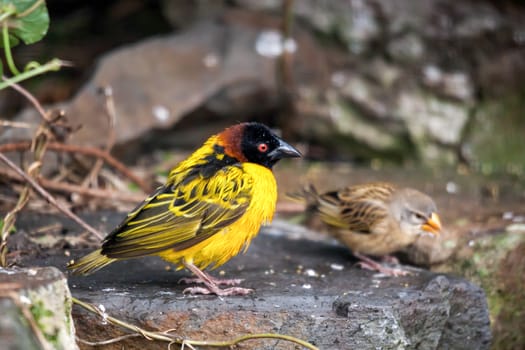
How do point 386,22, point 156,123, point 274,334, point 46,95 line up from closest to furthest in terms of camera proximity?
point 274,334 < point 156,123 < point 386,22 < point 46,95

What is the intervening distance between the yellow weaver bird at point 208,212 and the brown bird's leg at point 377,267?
923 millimetres

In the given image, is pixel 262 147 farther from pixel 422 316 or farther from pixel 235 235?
pixel 422 316

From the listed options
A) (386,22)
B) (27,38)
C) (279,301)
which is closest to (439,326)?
(279,301)

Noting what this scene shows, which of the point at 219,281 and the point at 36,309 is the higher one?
the point at 36,309

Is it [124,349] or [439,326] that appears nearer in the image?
[124,349]

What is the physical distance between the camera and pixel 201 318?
3887 mm

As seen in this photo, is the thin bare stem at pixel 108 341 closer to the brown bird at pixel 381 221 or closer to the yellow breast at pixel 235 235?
the yellow breast at pixel 235 235

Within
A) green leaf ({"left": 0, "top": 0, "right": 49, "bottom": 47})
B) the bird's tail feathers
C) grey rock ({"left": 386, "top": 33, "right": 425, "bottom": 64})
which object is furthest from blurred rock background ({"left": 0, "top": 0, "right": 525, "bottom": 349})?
the bird's tail feathers

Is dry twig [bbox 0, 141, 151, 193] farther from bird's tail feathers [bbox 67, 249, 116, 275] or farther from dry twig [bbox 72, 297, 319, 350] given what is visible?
dry twig [bbox 72, 297, 319, 350]

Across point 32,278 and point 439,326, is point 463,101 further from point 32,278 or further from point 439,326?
point 32,278

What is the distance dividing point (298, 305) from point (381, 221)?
4.62 feet

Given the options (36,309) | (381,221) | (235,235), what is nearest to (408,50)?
(381,221)

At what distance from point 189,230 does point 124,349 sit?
70 cm

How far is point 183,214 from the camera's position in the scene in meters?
4.28
